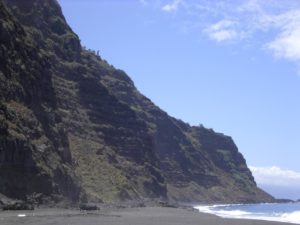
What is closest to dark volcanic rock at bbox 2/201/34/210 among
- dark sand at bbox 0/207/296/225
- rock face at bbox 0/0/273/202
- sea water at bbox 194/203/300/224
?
dark sand at bbox 0/207/296/225

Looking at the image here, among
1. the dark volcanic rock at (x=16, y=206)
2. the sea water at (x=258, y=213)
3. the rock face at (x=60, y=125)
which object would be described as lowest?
the dark volcanic rock at (x=16, y=206)

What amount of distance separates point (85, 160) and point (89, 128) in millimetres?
15056

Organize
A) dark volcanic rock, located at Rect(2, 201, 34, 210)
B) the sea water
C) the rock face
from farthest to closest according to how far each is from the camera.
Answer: the sea water < the rock face < dark volcanic rock, located at Rect(2, 201, 34, 210)

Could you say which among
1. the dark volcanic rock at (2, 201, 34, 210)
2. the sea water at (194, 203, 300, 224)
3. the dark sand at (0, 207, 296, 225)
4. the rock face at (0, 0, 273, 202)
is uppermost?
the rock face at (0, 0, 273, 202)

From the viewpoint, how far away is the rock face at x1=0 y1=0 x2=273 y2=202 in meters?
64.1

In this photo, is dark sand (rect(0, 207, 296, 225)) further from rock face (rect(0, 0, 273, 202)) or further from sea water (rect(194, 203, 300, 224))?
sea water (rect(194, 203, 300, 224))

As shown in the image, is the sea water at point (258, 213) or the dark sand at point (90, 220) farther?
the sea water at point (258, 213)

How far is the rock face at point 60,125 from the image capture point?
210 ft

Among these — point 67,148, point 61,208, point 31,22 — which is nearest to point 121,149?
point 31,22

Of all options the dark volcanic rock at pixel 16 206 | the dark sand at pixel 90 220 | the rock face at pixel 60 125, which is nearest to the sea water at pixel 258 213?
the dark sand at pixel 90 220

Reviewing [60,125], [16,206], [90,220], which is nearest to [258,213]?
[60,125]

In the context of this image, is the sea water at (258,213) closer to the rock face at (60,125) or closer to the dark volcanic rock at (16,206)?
the rock face at (60,125)

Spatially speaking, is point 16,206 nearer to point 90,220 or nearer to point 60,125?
point 90,220

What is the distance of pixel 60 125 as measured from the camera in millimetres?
86875
